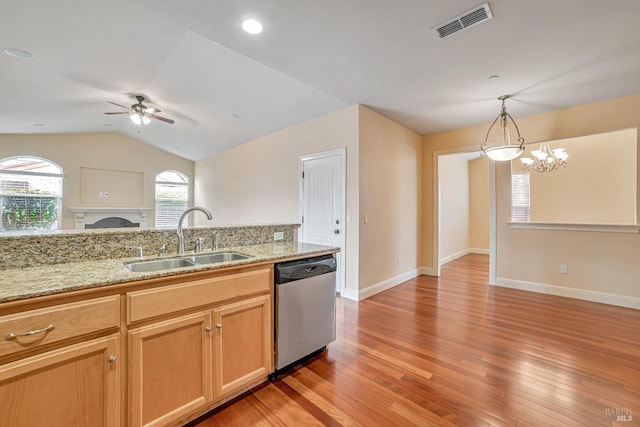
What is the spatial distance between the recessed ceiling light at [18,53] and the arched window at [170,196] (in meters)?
5.13

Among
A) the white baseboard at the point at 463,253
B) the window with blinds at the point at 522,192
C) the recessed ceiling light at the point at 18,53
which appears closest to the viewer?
the recessed ceiling light at the point at 18,53

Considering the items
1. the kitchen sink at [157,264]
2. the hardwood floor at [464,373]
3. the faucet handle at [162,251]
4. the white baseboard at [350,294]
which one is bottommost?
the hardwood floor at [464,373]

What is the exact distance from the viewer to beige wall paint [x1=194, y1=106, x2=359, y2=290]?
3.83m

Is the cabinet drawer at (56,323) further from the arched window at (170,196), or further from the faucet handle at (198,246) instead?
the arched window at (170,196)

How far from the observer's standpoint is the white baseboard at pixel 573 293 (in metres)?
3.46

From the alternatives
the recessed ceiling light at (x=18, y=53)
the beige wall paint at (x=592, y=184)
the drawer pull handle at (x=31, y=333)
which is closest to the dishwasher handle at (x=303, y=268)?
the drawer pull handle at (x=31, y=333)

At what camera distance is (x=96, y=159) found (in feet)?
23.0

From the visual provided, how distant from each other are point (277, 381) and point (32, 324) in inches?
57.2

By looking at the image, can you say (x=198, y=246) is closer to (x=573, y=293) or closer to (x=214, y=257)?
(x=214, y=257)

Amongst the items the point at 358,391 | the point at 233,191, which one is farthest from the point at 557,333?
the point at 233,191

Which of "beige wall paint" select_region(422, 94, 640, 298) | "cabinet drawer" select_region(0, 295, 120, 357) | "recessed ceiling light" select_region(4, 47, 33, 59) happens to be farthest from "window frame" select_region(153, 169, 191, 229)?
"cabinet drawer" select_region(0, 295, 120, 357)

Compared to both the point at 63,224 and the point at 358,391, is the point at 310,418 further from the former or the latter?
the point at 63,224

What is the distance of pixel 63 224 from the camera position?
263 inches

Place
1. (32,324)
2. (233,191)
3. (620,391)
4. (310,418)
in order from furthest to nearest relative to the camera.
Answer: (233,191) → (620,391) → (310,418) → (32,324)
